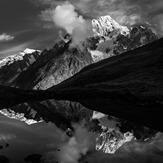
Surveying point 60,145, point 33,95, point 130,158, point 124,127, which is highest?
point 33,95

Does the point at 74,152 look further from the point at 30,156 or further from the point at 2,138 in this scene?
the point at 2,138

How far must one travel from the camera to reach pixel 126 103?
109 metres

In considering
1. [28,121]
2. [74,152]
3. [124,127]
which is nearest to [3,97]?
[28,121]

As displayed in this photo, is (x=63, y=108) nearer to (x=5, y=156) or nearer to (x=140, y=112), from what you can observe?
(x=140, y=112)

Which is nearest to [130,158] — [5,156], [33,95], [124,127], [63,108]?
[5,156]

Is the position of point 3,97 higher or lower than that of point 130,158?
higher

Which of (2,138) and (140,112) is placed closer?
(2,138)

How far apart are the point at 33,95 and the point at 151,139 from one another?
9808 cm

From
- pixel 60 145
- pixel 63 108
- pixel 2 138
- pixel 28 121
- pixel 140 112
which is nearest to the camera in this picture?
pixel 60 145

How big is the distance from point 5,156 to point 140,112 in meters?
56.1

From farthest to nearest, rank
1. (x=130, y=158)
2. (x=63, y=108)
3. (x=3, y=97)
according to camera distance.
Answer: (x=63, y=108)
(x=3, y=97)
(x=130, y=158)

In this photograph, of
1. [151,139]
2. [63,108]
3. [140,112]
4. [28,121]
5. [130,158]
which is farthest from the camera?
[63,108]

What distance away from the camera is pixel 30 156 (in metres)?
42.9

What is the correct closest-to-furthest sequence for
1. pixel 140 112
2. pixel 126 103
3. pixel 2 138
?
1. pixel 2 138
2. pixel 140 112
3. pixel 126 103
